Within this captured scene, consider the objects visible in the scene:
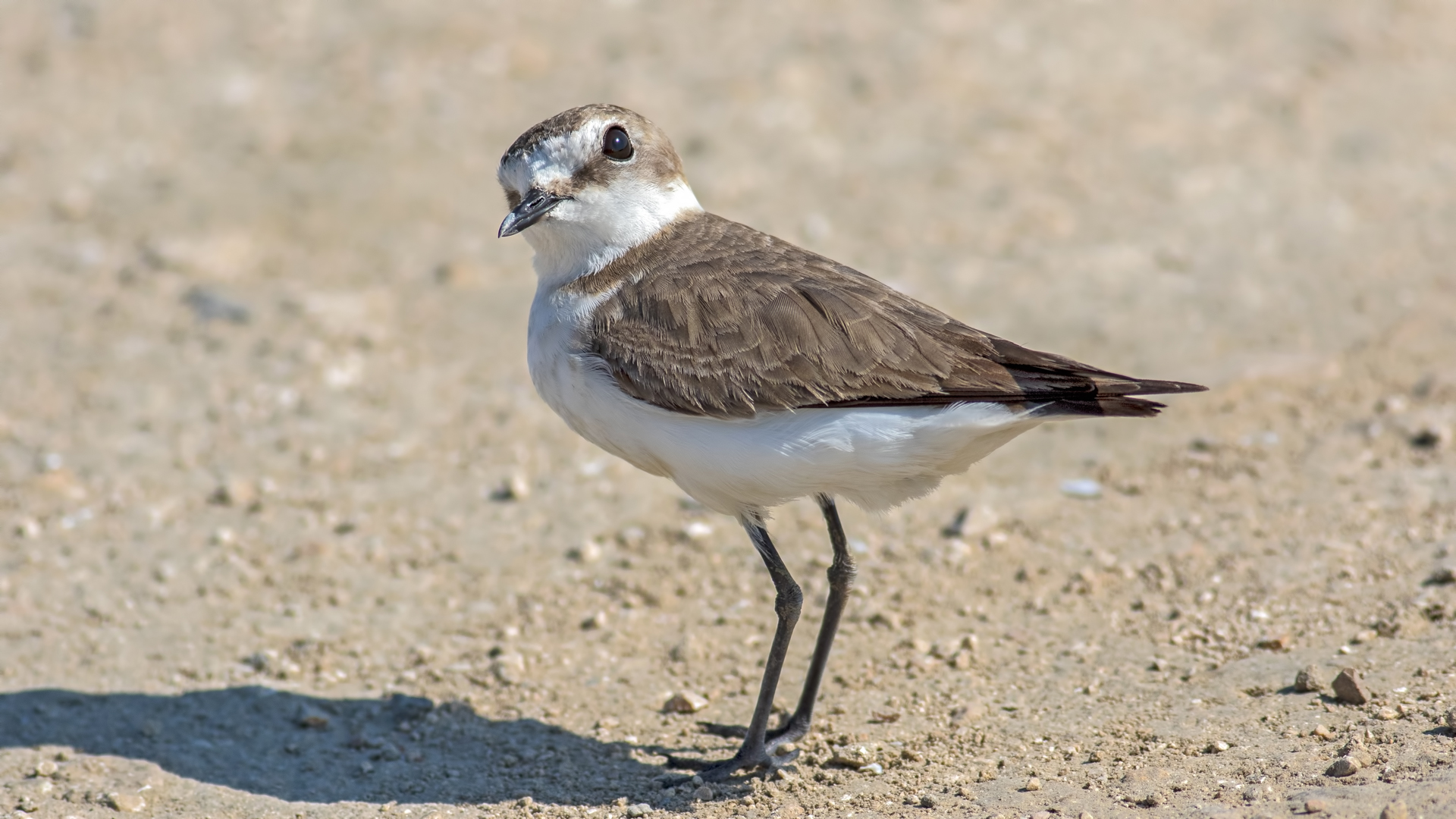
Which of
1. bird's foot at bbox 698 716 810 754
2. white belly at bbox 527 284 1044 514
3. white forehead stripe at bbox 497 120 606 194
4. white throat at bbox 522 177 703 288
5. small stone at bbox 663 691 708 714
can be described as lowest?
bird's foot at bbox 698 716 810 754

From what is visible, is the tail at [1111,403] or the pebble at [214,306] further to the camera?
the pebble at [214,306]

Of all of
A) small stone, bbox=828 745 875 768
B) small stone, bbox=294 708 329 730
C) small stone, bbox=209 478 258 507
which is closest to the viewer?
small stone, bbox=828 745 875 768

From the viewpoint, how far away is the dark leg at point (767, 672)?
232 inches

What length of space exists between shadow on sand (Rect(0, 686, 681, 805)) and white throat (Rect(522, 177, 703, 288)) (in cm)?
205

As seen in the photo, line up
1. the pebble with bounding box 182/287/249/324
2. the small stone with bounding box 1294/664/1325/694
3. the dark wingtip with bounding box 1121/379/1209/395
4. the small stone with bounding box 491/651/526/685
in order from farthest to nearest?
1. the pebble with bounding box 182/287/249/324
2. the small stone with bounding box 491/651/526/685
3. the small stone with bounding box 1294/664/1325/694
4. the dark wingtip with bounding box 1121/379/1209/395

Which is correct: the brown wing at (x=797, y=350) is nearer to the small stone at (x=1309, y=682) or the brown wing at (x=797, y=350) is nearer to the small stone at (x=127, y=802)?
the small stone at (x=1309, y=682)

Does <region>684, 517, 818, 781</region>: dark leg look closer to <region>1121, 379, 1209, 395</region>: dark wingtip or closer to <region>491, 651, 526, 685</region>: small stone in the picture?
<region>491, 651, 526, 685</region>: small stone

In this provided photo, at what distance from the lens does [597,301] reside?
19.5ft

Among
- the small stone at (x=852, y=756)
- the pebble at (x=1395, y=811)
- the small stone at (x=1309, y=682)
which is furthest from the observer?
the small stone at (x=852, y=756)

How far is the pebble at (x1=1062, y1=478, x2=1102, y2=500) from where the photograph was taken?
789 centimetres

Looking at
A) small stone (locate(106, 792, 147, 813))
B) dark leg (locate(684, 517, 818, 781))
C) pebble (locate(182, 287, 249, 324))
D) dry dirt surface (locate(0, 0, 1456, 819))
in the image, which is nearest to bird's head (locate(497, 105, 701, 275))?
dark leg (locate(684, 517, 818, 781))

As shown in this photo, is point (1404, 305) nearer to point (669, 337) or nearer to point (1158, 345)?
point (1158, 345)

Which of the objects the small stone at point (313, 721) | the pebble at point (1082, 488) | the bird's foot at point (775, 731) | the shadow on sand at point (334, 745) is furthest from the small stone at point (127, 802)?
the pebble at point (1082, 488)

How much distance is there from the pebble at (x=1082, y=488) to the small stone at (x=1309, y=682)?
2262mm
